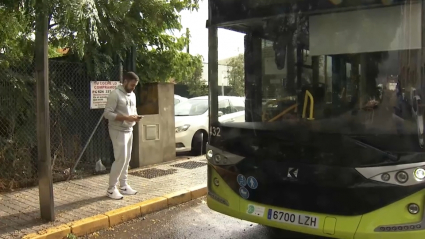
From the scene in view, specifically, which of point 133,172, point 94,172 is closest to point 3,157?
point 94,172

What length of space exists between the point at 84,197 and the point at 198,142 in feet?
13.6

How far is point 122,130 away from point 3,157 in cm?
200

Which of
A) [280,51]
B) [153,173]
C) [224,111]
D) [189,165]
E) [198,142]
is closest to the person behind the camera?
[280,51]

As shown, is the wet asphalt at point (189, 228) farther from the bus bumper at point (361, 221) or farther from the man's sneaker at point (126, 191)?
the bus bumper at point (361, 221)

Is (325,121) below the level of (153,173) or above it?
above

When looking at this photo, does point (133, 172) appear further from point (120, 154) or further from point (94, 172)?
point (120, 154)

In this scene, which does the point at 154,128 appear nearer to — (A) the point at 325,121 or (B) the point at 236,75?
(B) the point at 236,75

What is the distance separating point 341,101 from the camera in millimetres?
3494

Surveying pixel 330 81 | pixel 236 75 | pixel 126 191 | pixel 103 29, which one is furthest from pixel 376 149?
pixel 103 29

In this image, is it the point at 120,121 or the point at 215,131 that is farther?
the point at 120,121

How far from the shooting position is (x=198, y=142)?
32.1 ft

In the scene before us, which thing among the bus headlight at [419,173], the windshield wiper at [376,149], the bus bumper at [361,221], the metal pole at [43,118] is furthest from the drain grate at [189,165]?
the bus headlight at [419,173]

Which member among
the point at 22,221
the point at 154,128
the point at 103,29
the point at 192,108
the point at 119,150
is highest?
the point at 103,29

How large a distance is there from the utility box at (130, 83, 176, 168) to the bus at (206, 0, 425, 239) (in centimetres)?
415
